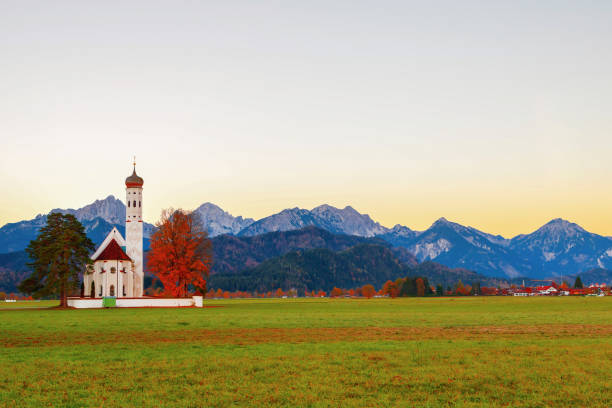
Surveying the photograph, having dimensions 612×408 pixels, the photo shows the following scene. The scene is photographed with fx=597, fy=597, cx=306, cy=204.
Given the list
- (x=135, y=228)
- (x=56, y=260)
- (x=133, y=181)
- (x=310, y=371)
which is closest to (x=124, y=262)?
(x=135, y=228)

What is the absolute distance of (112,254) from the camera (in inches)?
4702

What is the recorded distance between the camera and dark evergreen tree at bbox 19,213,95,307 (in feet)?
308

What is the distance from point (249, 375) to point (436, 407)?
297 inches

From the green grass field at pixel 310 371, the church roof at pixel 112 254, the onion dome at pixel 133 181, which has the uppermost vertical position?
the onion dome at pixel 133 181

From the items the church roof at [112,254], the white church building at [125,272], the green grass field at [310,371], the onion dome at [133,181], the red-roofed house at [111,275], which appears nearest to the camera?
the green grass field at [310,371]

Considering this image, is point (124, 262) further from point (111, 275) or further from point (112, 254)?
point (111, 275)

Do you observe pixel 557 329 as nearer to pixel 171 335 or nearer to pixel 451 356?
pixel 451 356

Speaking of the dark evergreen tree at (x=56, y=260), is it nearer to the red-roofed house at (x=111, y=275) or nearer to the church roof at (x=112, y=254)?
the red-roofed house at (x=111, y=275)

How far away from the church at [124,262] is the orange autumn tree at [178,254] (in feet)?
42.9

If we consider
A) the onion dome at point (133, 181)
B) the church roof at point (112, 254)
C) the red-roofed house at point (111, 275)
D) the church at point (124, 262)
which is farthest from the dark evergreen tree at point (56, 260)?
the onion dome at point (133, 181)

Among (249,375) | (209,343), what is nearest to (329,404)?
(249,375)

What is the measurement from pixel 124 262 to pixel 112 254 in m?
2.85

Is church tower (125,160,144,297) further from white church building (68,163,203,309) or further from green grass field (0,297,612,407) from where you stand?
green grass field (0,297,612,407)

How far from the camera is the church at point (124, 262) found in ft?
386
